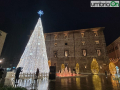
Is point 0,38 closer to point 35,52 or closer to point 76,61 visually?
point 35,52

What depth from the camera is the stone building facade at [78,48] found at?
23.3 meters

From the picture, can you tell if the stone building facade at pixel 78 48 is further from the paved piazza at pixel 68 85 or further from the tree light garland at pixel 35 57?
the paved piazza at pixel 68 85

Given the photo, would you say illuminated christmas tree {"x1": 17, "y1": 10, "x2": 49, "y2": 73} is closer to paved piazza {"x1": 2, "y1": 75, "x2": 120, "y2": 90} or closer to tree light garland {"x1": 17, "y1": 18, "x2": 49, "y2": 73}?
tree light garland {"x1": 17, "y1": 18, "x2": 49, "y2": 73}

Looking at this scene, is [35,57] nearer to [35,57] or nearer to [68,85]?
[35,57]

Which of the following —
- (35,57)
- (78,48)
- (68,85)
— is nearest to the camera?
(68,85)

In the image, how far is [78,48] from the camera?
24844 mm

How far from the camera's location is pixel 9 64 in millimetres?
39250

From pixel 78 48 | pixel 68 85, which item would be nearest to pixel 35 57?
pixel 68 85

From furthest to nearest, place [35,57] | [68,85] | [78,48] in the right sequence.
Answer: [78,48] < [35,57] < [68,85]

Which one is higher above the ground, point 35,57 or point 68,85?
point 35,57

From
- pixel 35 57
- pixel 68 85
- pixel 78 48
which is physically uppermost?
pixel 78 48

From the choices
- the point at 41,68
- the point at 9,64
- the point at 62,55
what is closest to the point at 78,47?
Result: the point at 62,55

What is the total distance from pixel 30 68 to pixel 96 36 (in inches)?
887

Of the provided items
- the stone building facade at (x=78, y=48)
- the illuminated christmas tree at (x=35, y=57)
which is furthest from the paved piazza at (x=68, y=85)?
the stone building facade at (x=78, y=48)
